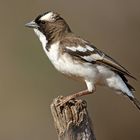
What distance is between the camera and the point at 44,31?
10484 millimetres

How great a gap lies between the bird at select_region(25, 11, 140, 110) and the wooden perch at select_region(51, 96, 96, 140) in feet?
3.00

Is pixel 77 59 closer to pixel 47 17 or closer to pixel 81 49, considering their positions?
pixel 81 49

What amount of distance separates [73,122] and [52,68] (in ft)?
18.8

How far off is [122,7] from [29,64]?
1.98 meters

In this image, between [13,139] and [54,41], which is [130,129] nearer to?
[13,139]

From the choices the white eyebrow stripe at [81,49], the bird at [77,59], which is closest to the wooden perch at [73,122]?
the bird at [77,59]

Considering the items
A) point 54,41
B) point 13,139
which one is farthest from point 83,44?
point 13,139

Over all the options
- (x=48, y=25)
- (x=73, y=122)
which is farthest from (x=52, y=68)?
(x=73, y=122)

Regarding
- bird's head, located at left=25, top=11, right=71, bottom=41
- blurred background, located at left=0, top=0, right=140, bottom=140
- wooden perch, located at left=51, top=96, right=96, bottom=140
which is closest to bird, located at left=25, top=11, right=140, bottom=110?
bird's head, located at left=25, top=11, right=71, bottom=41

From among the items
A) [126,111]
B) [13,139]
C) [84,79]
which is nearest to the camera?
[84,79]

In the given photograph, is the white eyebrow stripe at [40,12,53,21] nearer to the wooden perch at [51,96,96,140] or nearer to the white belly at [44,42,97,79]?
the white belly at [44,42,97,79]

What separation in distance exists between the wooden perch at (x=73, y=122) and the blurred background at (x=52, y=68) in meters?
4.86

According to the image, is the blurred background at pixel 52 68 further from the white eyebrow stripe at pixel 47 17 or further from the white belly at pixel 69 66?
the white belly at pixel 69 66

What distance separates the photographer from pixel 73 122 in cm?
883
